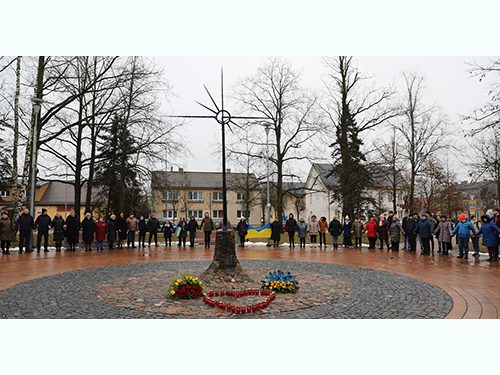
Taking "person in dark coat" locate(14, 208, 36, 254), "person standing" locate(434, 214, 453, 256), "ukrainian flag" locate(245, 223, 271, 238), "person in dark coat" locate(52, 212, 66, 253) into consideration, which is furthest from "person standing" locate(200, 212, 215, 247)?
"person standing" locate(434, 214, 453, 256)

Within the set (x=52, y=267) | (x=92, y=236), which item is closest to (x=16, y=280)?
(x=52, y=267)

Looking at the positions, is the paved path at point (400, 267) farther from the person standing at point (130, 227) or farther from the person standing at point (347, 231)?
the person standing at point (347, 231)

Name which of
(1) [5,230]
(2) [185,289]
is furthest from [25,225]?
(2) [185,289]

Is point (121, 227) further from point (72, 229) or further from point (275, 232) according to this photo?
point (275, 232)

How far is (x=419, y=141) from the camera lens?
3188 centimetres

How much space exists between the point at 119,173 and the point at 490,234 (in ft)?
69.0

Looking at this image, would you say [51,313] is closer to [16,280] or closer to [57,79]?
[16,280]

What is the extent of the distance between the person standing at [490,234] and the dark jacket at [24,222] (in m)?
17.8

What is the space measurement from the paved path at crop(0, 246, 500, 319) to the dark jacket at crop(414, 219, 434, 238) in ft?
2.97

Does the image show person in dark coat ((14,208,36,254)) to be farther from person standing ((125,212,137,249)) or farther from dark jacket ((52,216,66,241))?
person standing ((125,212,137,249))

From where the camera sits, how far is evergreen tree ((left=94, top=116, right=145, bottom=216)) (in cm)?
2270

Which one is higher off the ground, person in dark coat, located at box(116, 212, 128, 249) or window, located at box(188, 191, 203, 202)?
window, located at box(188, 191, 203, 202)

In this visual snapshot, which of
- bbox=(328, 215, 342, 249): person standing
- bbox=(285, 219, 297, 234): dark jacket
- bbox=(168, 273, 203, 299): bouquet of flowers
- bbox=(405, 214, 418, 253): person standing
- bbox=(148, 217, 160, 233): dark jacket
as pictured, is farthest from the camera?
bbox=(285, 219, 297, 234): dark jacket

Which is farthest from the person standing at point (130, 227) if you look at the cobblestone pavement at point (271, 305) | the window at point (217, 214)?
the window at point (217, 214)
